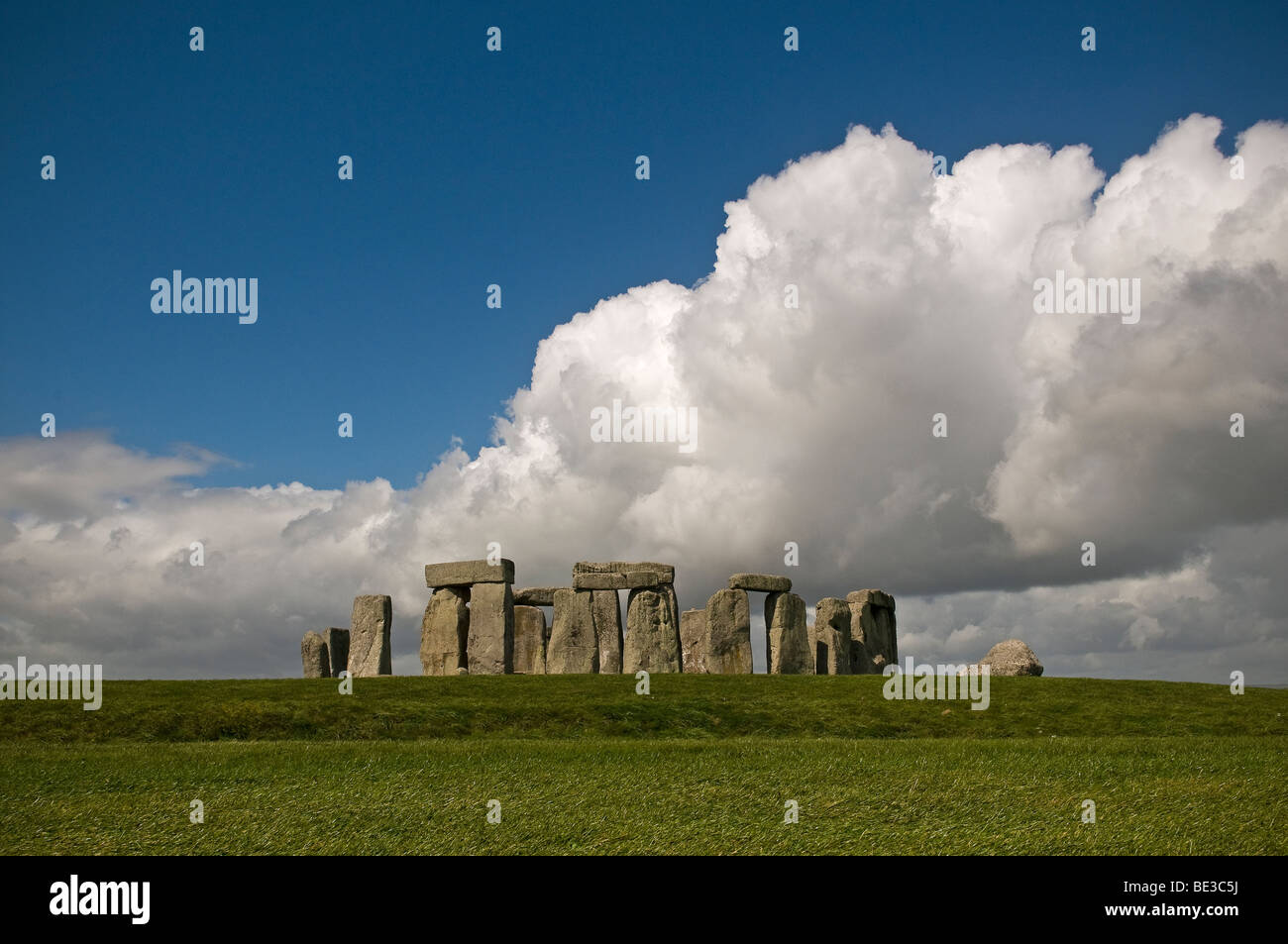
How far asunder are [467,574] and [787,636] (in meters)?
8.69

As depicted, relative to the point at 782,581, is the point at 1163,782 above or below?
below

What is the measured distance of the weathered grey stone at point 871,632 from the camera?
33.3m

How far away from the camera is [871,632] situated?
3416 cm

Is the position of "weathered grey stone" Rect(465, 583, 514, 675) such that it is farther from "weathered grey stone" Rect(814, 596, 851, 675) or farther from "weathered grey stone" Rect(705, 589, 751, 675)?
"weathered grey stone" Rect(814, 596, 851, 675)

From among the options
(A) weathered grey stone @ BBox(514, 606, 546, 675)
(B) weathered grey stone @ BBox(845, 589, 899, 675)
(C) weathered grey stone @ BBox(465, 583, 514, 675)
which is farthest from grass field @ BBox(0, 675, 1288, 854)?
(B) weathered grey stone @ BBox(845, 589, 899, 675)

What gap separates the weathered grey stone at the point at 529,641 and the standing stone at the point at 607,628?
196 centimetres

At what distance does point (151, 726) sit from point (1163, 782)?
45.7 feet

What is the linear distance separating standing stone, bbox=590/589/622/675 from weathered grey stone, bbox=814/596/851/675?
6.17 metres

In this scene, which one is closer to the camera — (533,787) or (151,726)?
(533,787)

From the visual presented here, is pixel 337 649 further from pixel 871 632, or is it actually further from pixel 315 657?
pixel 871 632

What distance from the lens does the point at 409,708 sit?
1805 centimetres

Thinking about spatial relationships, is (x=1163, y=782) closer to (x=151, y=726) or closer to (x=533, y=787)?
(x=533, y=787)
